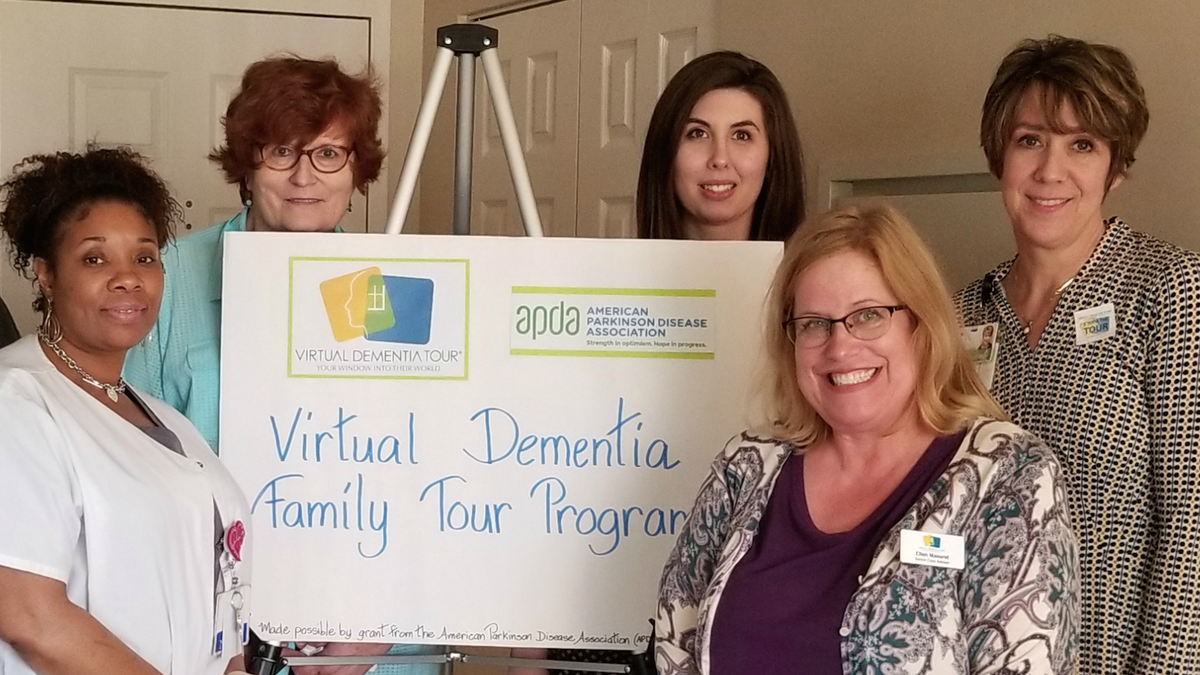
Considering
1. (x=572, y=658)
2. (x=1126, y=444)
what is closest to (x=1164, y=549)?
(x=1126, y=444)

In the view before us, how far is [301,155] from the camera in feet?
5.77

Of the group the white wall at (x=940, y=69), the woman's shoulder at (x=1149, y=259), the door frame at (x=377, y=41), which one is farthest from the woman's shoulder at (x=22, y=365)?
the door frame at (x=377, y=41)

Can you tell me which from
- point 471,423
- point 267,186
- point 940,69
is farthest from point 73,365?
point 940,69

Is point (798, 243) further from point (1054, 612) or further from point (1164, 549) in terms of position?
point (1164, 549)

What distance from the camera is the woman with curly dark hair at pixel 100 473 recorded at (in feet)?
4.43

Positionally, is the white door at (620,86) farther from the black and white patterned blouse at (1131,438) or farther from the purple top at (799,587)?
the purple top at (799,587)

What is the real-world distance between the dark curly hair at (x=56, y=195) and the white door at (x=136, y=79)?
199cm

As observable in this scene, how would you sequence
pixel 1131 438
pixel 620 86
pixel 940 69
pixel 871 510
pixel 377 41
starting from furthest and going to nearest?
pixel 377 41, pixel 620 86, pixel 940 69, pixel 1131 438, pixel 871 510

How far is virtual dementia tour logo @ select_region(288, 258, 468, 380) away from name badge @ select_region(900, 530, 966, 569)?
2.43ft

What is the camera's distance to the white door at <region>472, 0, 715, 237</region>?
305 cm

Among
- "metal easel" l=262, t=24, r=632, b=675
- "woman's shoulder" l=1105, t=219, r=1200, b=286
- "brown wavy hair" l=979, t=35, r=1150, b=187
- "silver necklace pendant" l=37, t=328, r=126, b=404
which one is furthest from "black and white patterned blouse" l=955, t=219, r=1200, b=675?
"silver necklace pendant" l=37, t=328, r=126, b=404

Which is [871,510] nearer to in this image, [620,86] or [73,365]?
[73,365]

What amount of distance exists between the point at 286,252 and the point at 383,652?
2.02 feet

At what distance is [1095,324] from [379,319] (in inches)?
39.4
